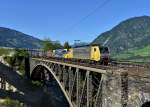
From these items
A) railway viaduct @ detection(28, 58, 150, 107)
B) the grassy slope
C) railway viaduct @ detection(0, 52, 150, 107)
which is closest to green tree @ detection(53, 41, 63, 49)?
the grassy slope

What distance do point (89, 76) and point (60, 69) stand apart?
2110cm

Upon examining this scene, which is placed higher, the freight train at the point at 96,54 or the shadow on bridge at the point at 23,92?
the freight train at the point at 96,54

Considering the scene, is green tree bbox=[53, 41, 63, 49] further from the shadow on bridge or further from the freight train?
the freight train

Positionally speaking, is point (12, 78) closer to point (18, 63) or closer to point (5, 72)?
point (5, 72)

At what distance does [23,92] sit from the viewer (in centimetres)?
9438

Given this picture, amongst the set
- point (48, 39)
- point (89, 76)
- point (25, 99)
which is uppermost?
point (48, 39)

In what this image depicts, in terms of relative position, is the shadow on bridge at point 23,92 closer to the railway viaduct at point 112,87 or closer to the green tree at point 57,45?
the railway viaduct at point 112,87

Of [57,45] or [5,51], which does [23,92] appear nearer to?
[5,51]

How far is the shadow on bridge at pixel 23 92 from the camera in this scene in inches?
3386

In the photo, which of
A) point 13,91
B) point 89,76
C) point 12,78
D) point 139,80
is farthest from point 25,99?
point 139,80

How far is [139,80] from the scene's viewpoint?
25688 millimetres

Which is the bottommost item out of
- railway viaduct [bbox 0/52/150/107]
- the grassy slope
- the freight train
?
railway viaduct [bbox 0/52/150/107]

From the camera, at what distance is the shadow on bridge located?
282ft

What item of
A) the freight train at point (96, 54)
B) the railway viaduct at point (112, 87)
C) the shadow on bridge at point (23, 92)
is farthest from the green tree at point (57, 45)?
the railway viaduct at point (112, 87)
